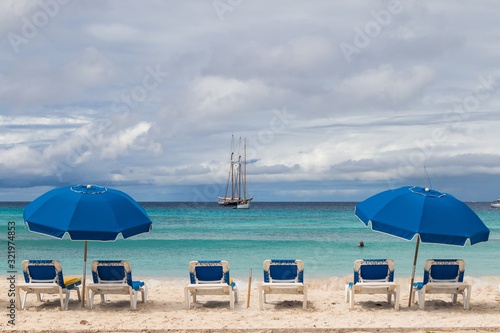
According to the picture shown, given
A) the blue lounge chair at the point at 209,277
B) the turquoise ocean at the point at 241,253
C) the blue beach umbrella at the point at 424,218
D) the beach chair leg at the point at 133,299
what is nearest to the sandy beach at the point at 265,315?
the beach chair leg at the point at 133,299

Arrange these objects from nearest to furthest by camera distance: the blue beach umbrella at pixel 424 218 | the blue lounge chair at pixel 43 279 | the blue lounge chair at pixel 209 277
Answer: the blue beach umbrella at pixel 424 218
the blue lounge chair at pixel 43 279
the blue lounge chair at pixel 209 277

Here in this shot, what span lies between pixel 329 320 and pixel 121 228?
3.41 metres

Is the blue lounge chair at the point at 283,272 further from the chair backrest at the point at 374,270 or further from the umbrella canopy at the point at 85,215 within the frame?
the umbrella canopy at the point at 85,215

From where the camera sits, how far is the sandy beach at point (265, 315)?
285 inches

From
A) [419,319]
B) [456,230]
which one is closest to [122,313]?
[419,319]

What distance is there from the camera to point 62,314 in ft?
27.1

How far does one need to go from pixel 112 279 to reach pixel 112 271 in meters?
0.15

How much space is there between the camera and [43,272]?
865 centimetres

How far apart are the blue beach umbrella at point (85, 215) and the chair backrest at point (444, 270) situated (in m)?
4.72

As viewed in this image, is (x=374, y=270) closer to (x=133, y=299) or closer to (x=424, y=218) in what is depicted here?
(x=424, y=218)

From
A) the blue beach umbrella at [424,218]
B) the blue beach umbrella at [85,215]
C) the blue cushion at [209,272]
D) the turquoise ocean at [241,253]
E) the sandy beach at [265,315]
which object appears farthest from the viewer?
the turquoise ocean at [241,253]

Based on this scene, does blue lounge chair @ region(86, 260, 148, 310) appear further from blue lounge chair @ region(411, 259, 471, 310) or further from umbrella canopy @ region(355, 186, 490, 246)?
blue lounge chair @ region(411, 259, 471, 310)

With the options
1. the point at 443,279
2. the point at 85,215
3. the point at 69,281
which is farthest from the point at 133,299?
the point at 443,279

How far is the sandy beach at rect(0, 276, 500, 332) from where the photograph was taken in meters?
7.25
